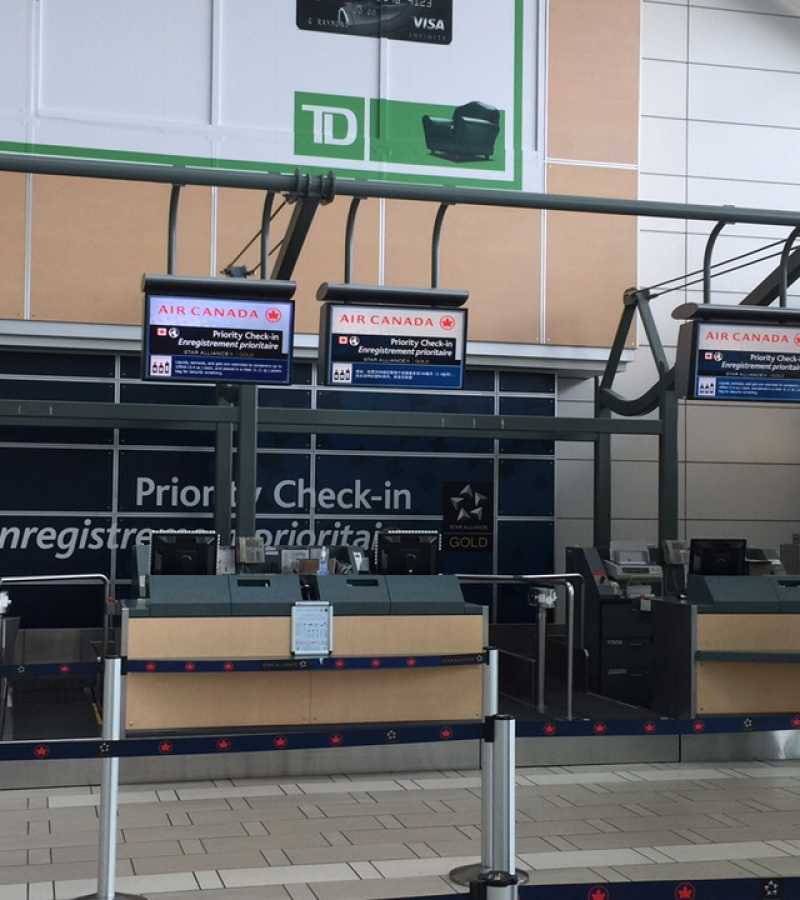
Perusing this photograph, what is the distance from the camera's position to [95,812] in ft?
23.4

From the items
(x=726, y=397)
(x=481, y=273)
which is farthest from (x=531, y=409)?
(x=726, y=397)

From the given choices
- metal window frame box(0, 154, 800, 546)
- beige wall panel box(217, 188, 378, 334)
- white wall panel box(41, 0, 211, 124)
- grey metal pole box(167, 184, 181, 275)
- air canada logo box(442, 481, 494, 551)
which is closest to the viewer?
metal window frame box(0, 154, 800, 546)

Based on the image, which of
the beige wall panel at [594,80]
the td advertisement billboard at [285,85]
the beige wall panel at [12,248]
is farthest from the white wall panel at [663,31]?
the beige wall panel at [12,248]

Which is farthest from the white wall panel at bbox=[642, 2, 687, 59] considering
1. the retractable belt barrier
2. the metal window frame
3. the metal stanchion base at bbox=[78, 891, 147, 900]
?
the retractable belt barrier

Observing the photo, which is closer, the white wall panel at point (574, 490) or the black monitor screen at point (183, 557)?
the black monitor screen at point (183, 557)

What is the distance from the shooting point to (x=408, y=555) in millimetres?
9172

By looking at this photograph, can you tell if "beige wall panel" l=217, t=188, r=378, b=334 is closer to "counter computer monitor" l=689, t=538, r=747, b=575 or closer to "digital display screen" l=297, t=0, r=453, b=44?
"digital display screen" l=297, t=0, r=453, b=44

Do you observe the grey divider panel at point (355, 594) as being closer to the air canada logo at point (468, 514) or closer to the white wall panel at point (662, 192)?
the air canada logo at point (468, 514)

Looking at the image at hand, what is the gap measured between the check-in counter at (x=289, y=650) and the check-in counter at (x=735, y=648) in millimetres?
1422

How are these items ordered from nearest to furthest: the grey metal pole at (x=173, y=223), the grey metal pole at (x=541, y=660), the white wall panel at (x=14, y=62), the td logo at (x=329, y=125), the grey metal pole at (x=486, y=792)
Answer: the grey metal pole at (x=486, y=792), the grey metal pole at (x=173, y=223), the grey metal pole at (x=541, y=660), the white wall panel at (x=14, y=62), the td logo at (x=329, y=125)

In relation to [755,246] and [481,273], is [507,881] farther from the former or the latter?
[755,246]

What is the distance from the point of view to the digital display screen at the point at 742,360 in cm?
950

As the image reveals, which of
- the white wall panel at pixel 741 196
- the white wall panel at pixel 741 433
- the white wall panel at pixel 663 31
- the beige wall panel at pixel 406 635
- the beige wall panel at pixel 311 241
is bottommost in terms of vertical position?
the beige wall panel at pixel 406 635

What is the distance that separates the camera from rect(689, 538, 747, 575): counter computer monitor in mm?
9695
